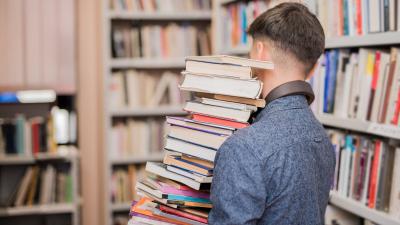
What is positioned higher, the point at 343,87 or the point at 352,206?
the point at 343,87

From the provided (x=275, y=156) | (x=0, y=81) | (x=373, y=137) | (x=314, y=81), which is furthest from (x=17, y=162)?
(x=275, y=156)

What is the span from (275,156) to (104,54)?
249 cm

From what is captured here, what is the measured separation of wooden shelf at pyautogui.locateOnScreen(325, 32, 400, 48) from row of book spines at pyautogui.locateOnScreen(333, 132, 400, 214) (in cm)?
34

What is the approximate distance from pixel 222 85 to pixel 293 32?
0.70ft

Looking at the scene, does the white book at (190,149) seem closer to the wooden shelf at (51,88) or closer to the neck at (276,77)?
the neck at (276,77)

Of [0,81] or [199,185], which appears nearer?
[199,185]

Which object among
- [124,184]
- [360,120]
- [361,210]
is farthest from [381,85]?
[124,184]

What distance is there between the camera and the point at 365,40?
178cm

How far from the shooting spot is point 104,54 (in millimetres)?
3455

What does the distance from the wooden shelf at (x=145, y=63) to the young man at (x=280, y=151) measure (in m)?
2.26

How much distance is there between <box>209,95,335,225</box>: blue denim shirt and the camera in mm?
1122

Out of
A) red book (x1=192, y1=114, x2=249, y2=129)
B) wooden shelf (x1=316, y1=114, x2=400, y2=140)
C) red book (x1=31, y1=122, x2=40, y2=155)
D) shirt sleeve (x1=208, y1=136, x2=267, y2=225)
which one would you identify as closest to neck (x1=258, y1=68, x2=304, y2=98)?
red book (x1=192, y1=114, x2=249, y2=129)

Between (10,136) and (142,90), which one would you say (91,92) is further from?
(10,136)

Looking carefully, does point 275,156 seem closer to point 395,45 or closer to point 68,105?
point 395,45
